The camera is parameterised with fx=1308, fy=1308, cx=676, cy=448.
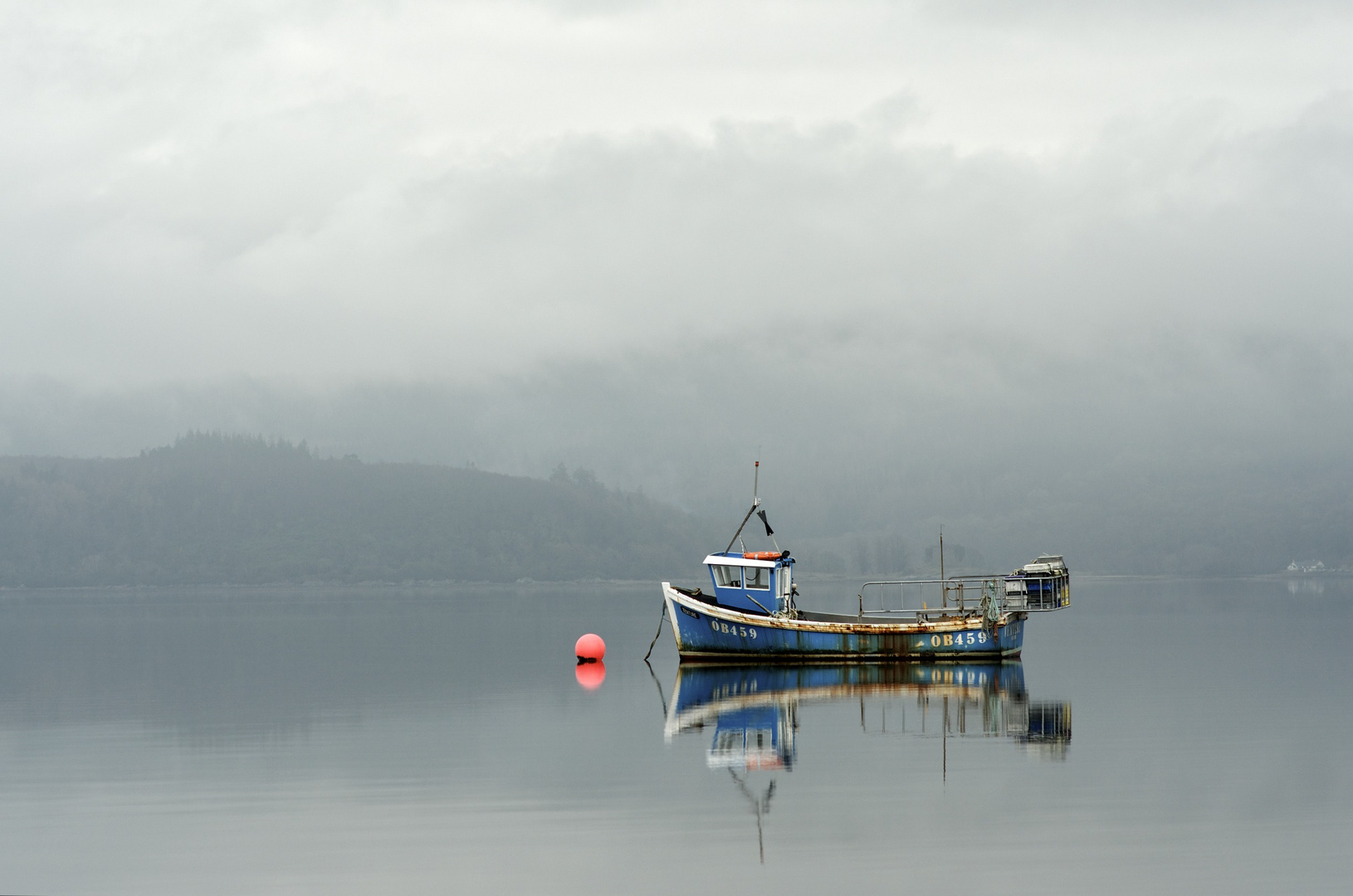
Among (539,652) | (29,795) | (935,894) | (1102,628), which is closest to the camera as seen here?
(935,894)

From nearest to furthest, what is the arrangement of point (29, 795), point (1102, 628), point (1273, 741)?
point (29, 795)
point (1273, 741)
point (1102, 628)

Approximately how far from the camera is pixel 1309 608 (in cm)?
17625

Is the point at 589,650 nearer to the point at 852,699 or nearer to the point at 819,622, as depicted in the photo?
the point at 819,622

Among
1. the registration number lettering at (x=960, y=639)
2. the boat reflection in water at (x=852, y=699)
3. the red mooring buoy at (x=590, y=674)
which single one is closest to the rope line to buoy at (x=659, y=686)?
the boat reflection in water at (x=852, y=699)

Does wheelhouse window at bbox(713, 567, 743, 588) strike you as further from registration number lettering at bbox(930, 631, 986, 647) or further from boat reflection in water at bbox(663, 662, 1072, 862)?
registration number lettering at bbox(930, 631, 986, 647)

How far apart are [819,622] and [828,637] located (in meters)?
Answer: 0.90

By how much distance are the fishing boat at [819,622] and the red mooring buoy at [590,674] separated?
4709mm

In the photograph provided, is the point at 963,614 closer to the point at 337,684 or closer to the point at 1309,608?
the point at 337,684

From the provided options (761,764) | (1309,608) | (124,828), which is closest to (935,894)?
(761,764)

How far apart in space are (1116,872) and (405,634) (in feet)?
339

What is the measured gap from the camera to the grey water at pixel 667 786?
77.2 feet

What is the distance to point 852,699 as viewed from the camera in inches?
1977

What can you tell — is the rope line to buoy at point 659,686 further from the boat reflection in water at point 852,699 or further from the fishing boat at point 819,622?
the fishing boat at point 819,622

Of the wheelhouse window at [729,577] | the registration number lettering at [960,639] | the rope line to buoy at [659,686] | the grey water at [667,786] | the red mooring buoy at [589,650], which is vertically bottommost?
the grey water at [667,786]
